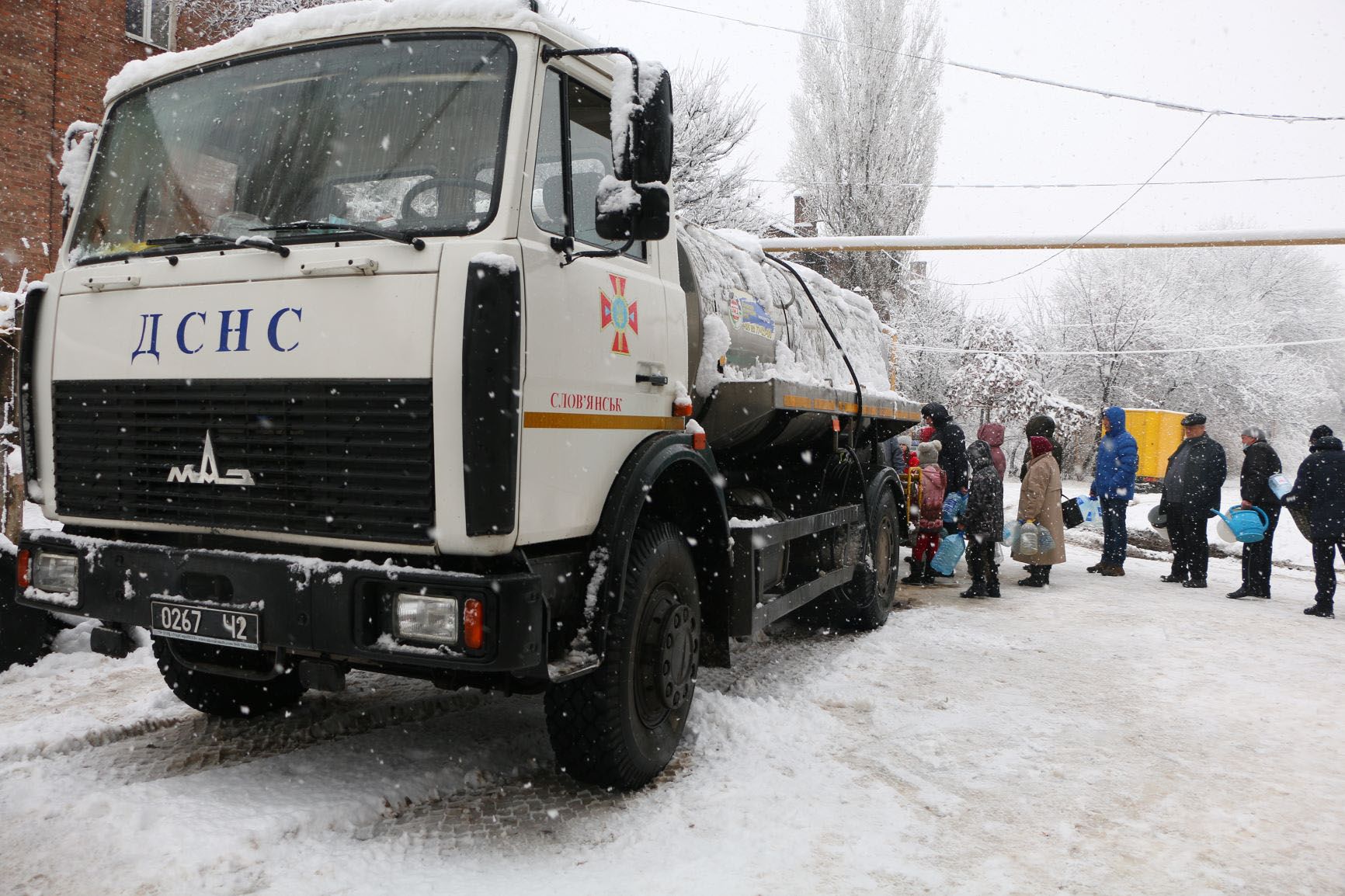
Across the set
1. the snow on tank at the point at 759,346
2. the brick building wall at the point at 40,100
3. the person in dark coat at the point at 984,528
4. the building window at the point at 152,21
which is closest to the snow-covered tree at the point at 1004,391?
the person in dark coat at the point at 984,528

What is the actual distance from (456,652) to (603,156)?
1.95 meters

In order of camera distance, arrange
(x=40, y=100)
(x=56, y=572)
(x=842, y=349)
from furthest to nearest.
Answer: (x=40, y=100) → (x=842, y=349) → (x=56, y=572)

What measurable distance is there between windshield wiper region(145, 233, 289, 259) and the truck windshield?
0.02 m

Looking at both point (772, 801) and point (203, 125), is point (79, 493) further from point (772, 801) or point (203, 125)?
point (772, 801)

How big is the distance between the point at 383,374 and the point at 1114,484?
9867 mm

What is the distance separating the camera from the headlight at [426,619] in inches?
117

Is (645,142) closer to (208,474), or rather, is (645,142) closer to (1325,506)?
(208,474)

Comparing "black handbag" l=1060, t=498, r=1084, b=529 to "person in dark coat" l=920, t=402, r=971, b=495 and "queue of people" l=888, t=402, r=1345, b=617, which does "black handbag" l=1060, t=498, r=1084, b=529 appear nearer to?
"queue of people" l=888, t=402, r=1345, b=617

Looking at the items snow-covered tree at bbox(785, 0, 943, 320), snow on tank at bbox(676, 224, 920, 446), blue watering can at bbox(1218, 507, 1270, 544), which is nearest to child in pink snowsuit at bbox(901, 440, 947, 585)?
snow on tank at bbox(676, 224, 920, 446)

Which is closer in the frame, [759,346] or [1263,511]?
[759,346]

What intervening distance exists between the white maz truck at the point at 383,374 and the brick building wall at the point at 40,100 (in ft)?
42.0

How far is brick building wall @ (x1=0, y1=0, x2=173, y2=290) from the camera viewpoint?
47.1 feet

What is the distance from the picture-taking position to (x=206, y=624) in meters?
3.22

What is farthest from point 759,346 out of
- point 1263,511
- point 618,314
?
point 1263,511
